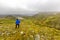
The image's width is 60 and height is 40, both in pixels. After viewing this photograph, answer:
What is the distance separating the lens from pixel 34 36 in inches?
1016

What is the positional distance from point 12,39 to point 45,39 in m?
6.42

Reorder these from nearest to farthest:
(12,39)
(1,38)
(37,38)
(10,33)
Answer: (37,38)
(12,39)
(1,38)
(10,33)

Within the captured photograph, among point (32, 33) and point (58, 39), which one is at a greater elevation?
point (32, 33)

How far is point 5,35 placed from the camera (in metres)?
31.6

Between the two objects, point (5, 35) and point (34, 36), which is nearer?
point (34, 36)

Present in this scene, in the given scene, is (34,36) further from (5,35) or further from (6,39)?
(5,35)

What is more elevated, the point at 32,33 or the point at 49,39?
the point at 32,33

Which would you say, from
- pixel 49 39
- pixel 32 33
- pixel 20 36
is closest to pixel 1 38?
pixel 20 36

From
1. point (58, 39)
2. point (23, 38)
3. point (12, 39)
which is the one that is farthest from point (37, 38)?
point (58, 39)

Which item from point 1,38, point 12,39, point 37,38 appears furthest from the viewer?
point 1,38

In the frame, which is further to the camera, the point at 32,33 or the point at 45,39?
the point at 45,39

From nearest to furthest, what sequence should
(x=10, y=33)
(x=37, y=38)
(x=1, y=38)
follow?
(x=37, y=38), (x=1, y=38), (x=10, y=33)

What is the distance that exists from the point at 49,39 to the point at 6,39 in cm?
846

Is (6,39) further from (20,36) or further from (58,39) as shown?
(58,39)
